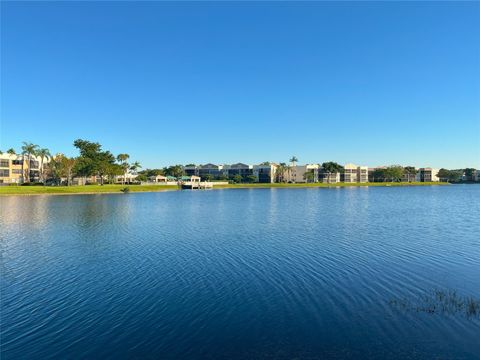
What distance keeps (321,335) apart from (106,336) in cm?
901

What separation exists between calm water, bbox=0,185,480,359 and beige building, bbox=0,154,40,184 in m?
134

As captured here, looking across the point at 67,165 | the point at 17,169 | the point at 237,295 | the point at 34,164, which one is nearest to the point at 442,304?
the point at 237,295

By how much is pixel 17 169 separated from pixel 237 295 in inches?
6657

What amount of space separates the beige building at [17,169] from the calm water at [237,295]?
440ft

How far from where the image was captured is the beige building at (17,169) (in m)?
144

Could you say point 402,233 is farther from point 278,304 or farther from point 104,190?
point 104,190

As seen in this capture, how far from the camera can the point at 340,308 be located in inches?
636

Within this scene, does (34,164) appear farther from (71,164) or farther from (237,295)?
(237,295)

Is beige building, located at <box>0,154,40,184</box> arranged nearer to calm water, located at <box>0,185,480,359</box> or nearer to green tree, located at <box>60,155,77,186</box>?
green tree, located at <box>60,155,77,186</box>

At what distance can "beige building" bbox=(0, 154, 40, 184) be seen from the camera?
144500 millimetres

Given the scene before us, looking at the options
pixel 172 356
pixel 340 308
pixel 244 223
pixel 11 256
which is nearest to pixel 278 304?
pixel 340 308

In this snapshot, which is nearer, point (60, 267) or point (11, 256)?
point (60, 267)

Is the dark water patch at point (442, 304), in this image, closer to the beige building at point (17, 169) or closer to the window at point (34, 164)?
the beige building at point (17, 169)

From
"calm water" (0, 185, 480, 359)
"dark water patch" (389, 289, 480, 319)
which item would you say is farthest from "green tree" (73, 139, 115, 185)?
"dark water patch" (389, 289, 480, 319)
